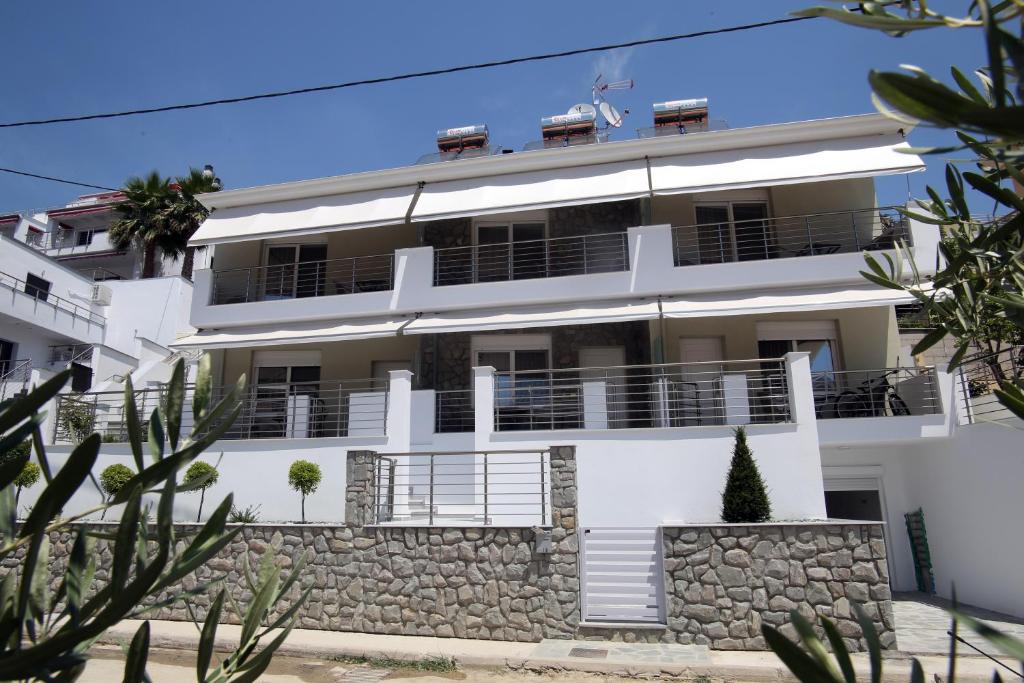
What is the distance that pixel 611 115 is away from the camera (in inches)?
851

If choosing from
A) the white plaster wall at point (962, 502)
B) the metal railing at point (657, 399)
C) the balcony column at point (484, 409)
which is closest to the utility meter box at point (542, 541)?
the metal railing at point (657, 399)

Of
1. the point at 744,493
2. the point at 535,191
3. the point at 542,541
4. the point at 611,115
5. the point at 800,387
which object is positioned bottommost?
the point at 542,541

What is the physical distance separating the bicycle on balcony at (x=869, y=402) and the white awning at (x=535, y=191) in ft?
21.8

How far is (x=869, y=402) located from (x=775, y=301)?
341 cm

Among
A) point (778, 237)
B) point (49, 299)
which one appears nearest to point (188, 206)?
point (49, 299)

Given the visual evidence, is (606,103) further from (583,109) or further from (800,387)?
(800,387)

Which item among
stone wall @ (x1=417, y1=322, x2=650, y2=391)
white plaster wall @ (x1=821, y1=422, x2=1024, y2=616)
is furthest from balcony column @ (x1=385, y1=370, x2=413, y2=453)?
white plaster wall @ (x1=821, y1=422, x2=1024, y2=616)

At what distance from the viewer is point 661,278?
16.2 meters

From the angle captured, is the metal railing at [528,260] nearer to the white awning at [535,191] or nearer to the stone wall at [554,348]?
the white awning at [535,191]

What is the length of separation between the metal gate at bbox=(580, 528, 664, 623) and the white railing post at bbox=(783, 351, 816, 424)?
3.70 meters

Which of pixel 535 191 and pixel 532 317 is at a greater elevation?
pixel 535 191

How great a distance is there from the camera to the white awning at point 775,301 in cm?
1468

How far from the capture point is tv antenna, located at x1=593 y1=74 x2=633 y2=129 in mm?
21562

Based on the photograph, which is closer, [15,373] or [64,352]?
[15,373]
